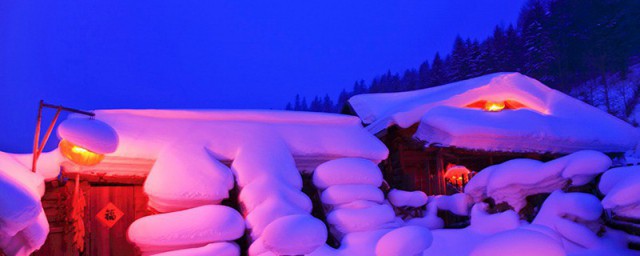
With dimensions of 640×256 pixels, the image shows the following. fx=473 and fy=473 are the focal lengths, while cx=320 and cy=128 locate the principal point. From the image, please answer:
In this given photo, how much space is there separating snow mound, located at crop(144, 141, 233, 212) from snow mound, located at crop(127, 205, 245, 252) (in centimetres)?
19

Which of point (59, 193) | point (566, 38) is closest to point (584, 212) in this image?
point (59, 193)

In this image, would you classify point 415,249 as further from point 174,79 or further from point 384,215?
point 174,79

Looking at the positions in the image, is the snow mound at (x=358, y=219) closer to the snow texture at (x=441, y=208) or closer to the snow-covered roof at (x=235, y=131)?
the snow-covered roof at (x=235, y=131)

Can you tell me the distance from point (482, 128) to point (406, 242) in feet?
27.1

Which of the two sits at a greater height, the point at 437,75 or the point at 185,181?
the point at 437,75

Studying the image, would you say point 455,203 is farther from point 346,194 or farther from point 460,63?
point 460,63

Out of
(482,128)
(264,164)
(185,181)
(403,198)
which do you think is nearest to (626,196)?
(403,198)

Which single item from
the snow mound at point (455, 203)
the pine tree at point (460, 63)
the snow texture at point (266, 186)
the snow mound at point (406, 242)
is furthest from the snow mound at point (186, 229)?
the pine tree at point (460, 63)

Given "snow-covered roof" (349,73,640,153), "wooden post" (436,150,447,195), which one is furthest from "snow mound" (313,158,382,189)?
"wooden post" (436,150,447,195)

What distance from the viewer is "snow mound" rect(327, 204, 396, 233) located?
7531mm

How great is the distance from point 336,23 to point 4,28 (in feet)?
373

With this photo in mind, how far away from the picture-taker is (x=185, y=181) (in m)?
6.60

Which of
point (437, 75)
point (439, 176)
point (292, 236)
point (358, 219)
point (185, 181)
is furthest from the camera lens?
point (437, 75)

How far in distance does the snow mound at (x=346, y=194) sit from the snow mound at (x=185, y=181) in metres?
1.66
